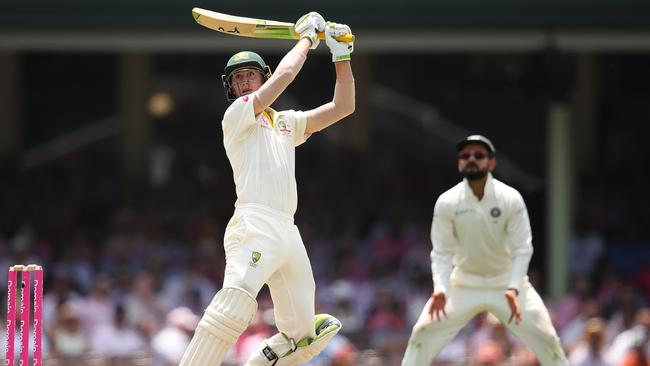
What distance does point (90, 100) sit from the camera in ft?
49.1

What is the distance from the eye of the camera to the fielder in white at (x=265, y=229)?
20.5ft

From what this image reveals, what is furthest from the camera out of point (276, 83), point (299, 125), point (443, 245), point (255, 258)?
point (443, 245)

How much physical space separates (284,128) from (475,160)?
4.44 ft

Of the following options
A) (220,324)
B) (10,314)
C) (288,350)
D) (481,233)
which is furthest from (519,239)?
(10,314)

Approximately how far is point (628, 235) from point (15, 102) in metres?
6.86

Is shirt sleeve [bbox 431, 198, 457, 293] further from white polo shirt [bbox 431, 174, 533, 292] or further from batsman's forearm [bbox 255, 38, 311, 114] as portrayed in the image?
batsman's forearm [bbox 255, 38, 311, 114]

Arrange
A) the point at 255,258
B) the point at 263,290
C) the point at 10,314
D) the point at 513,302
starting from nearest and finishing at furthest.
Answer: the point at 10,314
the point at 255,258
the point at 513,302
the point at 263,290

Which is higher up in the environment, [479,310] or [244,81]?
[244,81]

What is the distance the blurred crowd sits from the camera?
10328 mm

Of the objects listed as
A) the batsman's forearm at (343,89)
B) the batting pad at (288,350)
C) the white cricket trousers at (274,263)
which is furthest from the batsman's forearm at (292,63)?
the batting pad at (288,350)

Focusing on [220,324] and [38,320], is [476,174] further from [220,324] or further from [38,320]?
[38,320]

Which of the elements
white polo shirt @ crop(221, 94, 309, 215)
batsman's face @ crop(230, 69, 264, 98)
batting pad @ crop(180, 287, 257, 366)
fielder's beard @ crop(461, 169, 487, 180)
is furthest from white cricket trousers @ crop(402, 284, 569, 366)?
batsman's face @ crop(230, 69, 264, 98)

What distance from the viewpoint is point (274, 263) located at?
634 centimetres

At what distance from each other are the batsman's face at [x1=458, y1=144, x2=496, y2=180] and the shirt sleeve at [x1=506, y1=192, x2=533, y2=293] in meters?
0.24
